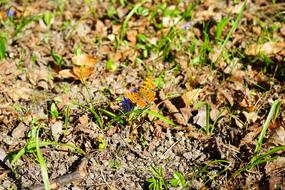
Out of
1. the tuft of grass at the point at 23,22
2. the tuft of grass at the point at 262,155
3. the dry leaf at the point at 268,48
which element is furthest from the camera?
the tuft of grass at the point at 23,22

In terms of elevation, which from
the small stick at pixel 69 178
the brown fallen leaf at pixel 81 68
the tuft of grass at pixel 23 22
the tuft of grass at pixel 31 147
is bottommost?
the small stick at pixel 69 178

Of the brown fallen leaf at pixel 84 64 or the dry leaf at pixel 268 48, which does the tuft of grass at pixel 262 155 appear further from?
the brown fallen leaf at pixel 84 64

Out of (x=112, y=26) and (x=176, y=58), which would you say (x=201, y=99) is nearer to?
(x=176, y=58)

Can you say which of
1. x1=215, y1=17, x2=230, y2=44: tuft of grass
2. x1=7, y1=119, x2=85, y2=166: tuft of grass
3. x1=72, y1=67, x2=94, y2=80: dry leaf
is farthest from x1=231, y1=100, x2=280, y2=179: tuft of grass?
x1=72, y1=67, x2=94, y2=80: dry leaf

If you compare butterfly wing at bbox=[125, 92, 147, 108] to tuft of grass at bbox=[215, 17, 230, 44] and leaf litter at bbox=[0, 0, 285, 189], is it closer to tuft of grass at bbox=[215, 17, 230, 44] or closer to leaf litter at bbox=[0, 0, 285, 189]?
leaf litter at bbox=[0, 0, 285, 189]

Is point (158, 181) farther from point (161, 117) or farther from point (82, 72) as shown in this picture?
point (82, 72)

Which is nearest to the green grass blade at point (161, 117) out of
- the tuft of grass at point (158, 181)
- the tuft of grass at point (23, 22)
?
the tuft of grass at point (158, 181)

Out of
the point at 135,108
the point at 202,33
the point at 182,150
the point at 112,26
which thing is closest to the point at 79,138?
the point at 135,108
